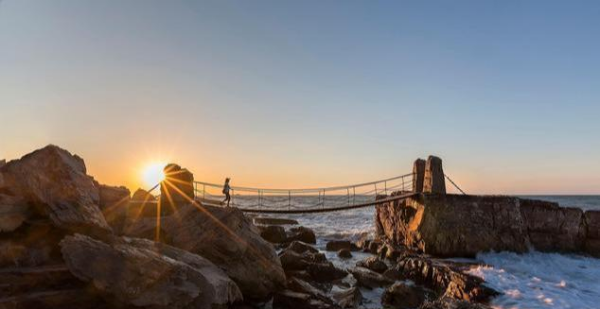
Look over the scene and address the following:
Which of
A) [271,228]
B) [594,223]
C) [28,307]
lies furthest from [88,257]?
[594,223]

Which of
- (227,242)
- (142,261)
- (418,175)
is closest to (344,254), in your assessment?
(418,175)

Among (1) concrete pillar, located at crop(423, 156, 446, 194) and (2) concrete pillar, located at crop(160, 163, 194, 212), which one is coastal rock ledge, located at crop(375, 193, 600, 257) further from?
(2) concrete pillar, located at crop(160, 163, 194, 212)

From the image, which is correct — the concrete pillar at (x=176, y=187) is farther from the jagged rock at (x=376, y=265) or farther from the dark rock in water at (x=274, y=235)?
the dark rock in water at (x=274, y=235)

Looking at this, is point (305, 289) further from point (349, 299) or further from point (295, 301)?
point (349, 299)

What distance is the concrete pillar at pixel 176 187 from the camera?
31.0ft

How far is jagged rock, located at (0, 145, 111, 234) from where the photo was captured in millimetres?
6762

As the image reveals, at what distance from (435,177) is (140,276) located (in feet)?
34.7

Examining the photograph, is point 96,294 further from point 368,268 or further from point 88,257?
point 368,268

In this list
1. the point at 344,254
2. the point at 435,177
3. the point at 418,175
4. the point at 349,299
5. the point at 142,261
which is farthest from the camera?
the point at 418,175

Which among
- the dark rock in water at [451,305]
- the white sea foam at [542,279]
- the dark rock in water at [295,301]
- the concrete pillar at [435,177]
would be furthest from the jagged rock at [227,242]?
the concrete pillar at [435,177]

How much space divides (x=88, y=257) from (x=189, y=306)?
6.01 ft

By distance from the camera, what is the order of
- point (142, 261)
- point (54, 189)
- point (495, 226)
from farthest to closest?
1. point (495, 226)
2. point (54, 189)
3. point (142, 261)

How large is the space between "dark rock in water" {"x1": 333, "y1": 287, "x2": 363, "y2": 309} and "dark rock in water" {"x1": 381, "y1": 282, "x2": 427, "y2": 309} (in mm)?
612

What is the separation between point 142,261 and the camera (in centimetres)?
609
